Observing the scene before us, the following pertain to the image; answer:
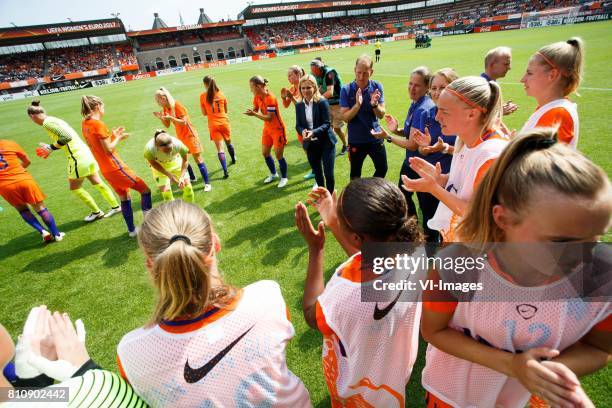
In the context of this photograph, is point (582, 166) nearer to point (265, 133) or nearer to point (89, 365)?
point (89, 365)

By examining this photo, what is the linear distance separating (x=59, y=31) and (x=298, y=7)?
43577 mm

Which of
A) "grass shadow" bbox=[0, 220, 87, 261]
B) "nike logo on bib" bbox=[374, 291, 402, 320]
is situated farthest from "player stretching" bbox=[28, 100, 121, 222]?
"nike logo on bib" bbox=[374, 291, 402, 320]

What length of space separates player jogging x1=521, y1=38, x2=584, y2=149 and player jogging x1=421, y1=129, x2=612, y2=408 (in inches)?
65.9

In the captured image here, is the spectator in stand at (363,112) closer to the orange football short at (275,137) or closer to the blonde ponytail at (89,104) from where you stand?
the orange football short at (275,137)

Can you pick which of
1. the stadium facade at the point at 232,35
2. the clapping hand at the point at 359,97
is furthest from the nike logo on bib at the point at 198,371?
the stadium facade at the point at 232,35

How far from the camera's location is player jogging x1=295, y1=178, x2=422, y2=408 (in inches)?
53.9

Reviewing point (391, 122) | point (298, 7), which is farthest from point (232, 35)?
point (391, 122)

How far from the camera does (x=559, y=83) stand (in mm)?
2484

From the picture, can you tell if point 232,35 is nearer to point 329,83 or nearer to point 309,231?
point 329,83

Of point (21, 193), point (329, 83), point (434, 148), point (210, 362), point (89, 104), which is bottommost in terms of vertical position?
point (21, 193)

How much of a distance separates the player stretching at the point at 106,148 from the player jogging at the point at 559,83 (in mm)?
5292

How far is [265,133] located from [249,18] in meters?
68.3

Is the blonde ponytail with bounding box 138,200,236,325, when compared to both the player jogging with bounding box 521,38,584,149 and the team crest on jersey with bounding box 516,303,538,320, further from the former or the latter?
the player jogging with bounding box 521,38,584,149

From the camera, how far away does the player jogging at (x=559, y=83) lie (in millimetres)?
2389
